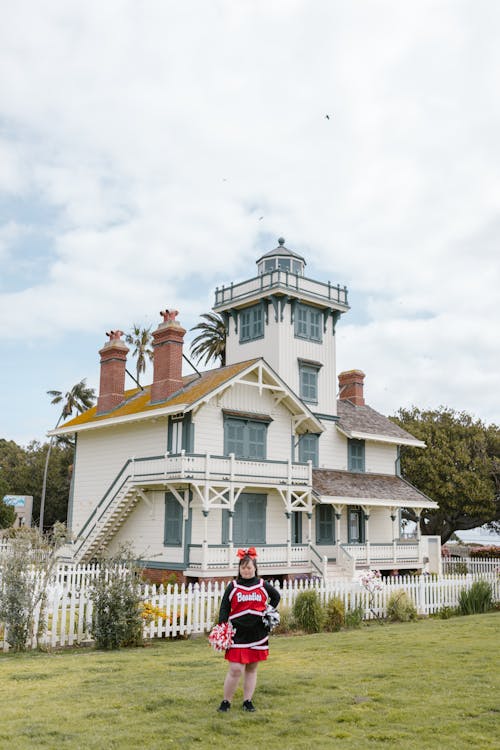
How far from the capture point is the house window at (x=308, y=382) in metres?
30.2

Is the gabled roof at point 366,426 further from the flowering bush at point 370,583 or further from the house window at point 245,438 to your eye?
the flowering bush at point 370,583

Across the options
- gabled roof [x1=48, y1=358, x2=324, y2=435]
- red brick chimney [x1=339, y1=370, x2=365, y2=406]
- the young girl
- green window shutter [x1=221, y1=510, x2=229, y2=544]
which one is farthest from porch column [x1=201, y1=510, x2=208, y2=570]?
the young girl

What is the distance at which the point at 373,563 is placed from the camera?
27969mm

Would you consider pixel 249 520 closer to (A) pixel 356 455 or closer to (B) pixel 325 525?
(B) pixel 325 525

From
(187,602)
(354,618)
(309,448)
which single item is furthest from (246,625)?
(309,448)

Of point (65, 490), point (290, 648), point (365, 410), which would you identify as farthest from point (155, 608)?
point (65, 490)

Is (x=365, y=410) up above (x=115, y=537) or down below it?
above

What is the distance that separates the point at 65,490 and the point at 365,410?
31259 millimetres

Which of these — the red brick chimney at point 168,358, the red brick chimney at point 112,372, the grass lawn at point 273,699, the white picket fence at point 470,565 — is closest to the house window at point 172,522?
the red brick chimney at point 168,358

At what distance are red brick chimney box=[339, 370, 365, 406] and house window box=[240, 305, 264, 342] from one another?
6123 millimetres

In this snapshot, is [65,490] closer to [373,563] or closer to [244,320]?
[244,320]

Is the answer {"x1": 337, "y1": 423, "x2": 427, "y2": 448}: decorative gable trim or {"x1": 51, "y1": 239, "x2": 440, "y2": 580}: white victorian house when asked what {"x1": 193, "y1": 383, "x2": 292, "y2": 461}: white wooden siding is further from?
{"x1": 337, "y1": 423, "x2": 427, "y2": 448}: decorative gable trim

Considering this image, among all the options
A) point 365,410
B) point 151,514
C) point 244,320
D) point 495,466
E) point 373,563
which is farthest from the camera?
point 495,466

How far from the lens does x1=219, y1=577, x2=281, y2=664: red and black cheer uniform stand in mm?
7480
